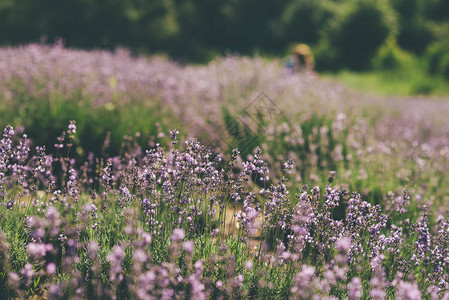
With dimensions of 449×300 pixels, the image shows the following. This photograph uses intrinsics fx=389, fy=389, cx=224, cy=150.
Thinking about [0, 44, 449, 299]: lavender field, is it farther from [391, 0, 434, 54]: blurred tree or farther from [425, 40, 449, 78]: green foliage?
[391, 0, 434, 54]: blurred tree

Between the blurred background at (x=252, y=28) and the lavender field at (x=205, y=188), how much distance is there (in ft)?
51.3

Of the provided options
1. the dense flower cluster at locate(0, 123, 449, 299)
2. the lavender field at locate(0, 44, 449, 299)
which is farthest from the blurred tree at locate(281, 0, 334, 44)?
the dense flower cluster at locate(0, 123, 449, 299)

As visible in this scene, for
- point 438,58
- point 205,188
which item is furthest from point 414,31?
point 205,188

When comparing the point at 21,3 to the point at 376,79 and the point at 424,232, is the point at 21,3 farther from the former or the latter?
the point at 424,232

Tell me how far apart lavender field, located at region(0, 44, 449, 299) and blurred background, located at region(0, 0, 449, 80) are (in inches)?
616

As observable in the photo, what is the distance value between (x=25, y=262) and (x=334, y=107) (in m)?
5.41

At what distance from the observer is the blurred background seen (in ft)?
76.9

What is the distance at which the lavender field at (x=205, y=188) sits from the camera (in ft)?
7.05

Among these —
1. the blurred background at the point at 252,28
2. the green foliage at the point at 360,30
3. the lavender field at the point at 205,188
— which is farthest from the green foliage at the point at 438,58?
the lavender field at the point at 205,188

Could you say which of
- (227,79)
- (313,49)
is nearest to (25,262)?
(227,79)

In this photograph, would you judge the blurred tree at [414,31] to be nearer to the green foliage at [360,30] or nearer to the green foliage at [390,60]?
the green foliage at [360,30]

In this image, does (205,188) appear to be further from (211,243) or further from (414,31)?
(414,31)

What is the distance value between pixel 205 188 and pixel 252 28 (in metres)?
33.0

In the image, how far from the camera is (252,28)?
110 feet
